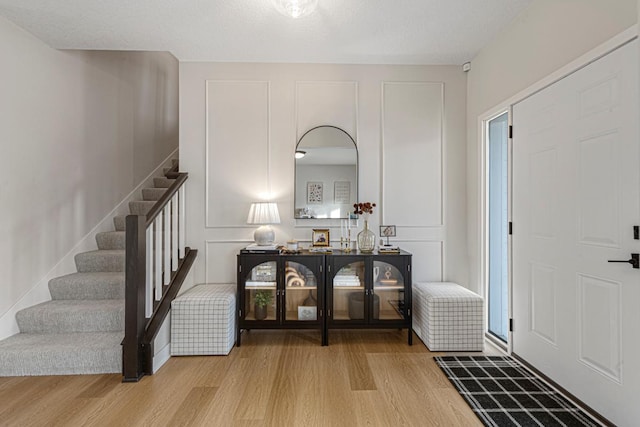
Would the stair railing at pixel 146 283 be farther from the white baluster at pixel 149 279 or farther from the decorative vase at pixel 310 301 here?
the decorative vase at pixel 310 301

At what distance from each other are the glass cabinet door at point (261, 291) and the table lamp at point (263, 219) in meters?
0.26

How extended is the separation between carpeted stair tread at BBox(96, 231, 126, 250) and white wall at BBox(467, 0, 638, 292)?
11.6 feet

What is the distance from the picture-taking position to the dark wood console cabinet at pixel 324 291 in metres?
2.90

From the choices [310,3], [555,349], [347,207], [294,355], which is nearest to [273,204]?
[347,207]

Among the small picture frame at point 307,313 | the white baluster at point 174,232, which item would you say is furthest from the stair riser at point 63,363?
the small picture frame at point 307,313

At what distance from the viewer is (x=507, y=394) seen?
6.88 feet

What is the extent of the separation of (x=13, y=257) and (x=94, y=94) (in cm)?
182

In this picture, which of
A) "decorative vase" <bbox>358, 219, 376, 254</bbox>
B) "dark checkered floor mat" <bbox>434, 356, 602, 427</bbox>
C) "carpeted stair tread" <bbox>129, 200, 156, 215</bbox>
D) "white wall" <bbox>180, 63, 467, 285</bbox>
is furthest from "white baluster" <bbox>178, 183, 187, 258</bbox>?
"dark checkered floor mat" <bbox>434, 356, 602, 427</bbox>

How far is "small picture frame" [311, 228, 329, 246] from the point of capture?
3234mm

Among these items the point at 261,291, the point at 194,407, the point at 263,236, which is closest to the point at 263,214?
the point at 263,236

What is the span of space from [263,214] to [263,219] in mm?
48

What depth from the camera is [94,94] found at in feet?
11.5

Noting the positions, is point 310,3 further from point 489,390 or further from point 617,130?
point 489,390

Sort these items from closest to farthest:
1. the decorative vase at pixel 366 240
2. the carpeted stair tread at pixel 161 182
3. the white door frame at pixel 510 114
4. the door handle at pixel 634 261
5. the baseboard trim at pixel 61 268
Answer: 1. the door handle at pixel 634 261
2. the white door frame at pixel 510 114
3. the baseboard trim at pixel 61 268
4. the decorative vase at pixel 366 240
5. the carpeted stair tread at pixel 161 182
